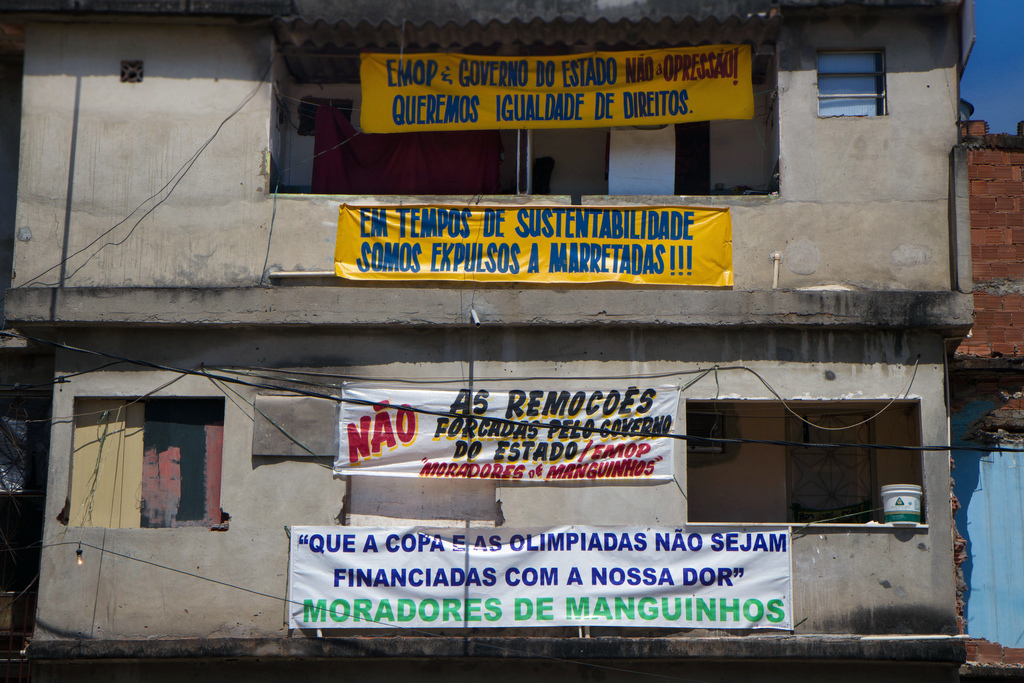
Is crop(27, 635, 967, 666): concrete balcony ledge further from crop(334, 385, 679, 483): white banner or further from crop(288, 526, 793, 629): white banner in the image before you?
crop(334, 385, 679, 483): white banner

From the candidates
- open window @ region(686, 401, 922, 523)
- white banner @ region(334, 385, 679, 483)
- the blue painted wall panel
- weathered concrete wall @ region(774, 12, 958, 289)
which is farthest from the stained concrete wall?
the blue painted wall panel

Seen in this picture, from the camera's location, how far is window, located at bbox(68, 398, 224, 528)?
9875 mm

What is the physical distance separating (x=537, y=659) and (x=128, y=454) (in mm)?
4375

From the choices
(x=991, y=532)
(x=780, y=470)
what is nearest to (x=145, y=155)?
(x=780, y=470)

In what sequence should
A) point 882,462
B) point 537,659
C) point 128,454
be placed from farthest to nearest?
point 882,462 → point 128,454 → point 537,659

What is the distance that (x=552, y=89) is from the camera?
1077 centimetres

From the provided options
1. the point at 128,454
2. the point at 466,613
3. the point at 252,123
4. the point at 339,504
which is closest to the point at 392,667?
the point at 466,613

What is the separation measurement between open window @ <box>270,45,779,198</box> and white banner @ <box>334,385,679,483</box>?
2.44 meters

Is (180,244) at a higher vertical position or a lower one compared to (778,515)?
higher

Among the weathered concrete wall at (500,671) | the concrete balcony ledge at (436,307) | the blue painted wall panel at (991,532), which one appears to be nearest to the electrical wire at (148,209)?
the concrete balcony ledge at (436,307)

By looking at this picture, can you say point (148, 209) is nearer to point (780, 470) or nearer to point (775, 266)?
point (775, 266)

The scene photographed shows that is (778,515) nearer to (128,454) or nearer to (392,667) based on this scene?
(392,667)

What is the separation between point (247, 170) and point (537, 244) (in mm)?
3000

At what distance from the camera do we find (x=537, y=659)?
9.32 m
